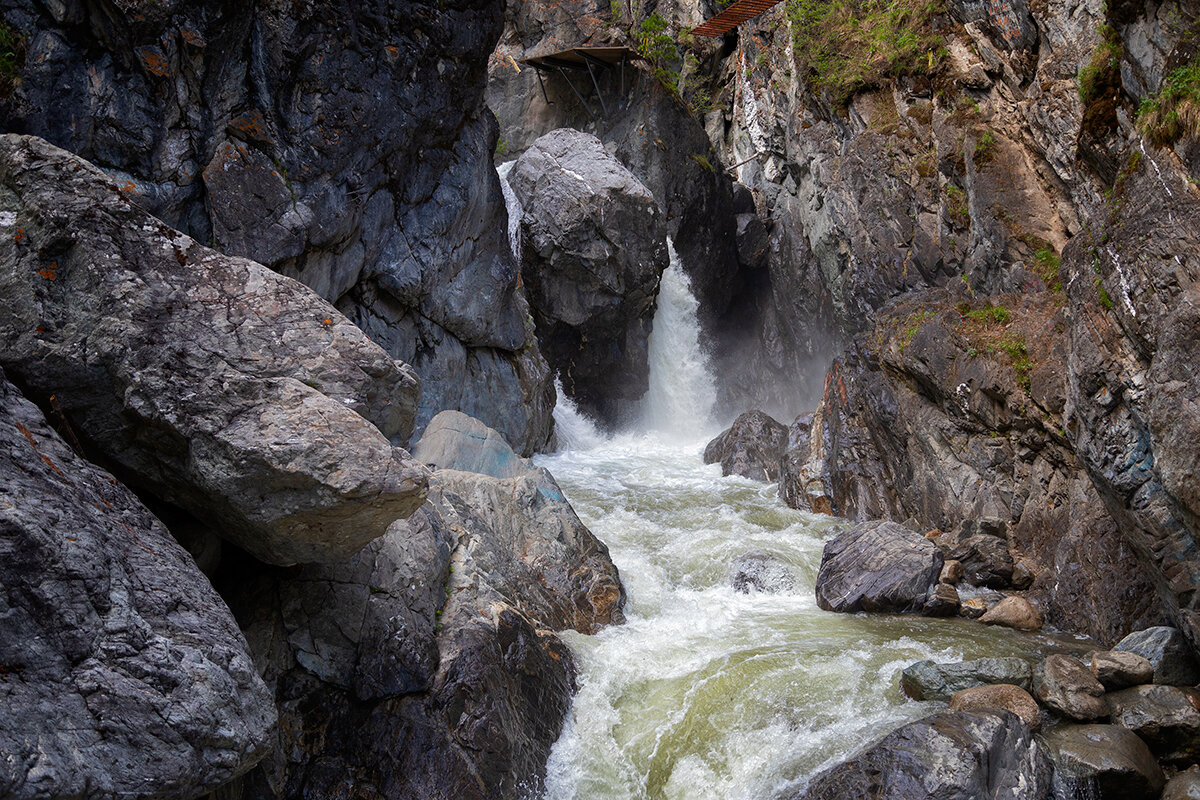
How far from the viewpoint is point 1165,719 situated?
249 inches

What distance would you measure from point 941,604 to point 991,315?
5206mm

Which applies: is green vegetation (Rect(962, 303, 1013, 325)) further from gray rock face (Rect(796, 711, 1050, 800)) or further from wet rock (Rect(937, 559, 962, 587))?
gray rock face (Rect(796, 711, 1050, 800))

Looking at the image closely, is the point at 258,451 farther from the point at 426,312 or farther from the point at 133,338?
the point at 426,312

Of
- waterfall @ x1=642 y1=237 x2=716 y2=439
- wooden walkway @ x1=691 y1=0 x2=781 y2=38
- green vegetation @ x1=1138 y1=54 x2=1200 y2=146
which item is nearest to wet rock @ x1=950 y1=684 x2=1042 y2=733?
green vegetation @ x1=1138 y1=54 x2=1200 y2=146

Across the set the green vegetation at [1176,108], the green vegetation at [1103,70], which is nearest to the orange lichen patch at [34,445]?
the green vegetation at [1176,108]

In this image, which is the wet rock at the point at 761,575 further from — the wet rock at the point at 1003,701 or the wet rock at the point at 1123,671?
the wet rock at the point at 1123,671

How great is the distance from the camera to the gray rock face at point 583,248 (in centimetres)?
2097

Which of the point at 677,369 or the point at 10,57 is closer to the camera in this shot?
the point at 10,57

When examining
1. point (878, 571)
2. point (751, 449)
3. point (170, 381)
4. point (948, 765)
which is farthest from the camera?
point (751, 449)

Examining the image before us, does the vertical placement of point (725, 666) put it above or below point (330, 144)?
below

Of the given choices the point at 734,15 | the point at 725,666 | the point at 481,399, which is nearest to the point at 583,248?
the point at 481,399

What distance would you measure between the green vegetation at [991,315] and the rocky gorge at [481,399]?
0.79 ft

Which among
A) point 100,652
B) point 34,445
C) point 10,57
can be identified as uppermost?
point 10,57

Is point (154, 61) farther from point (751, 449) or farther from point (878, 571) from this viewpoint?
point (751, 449)
